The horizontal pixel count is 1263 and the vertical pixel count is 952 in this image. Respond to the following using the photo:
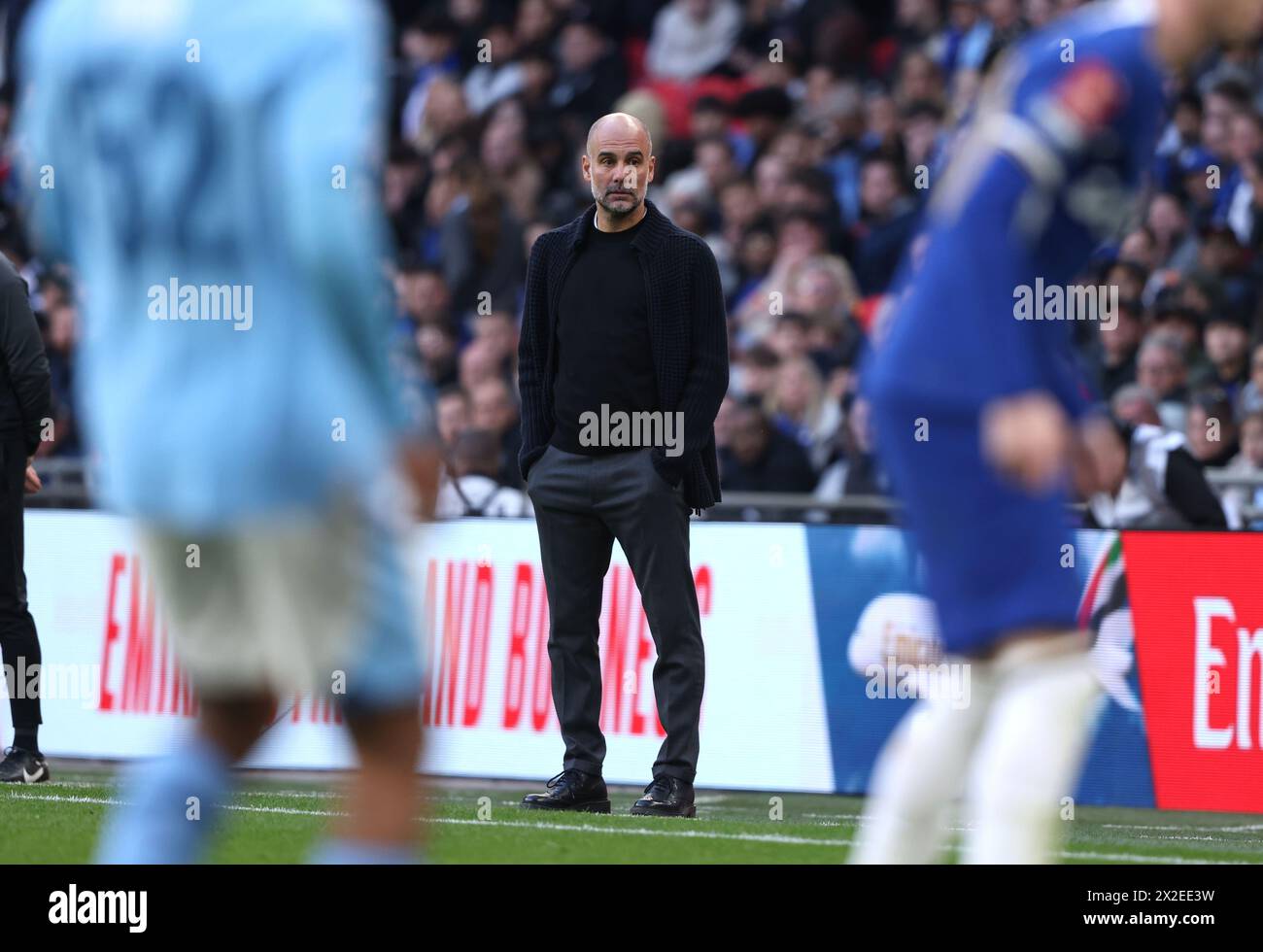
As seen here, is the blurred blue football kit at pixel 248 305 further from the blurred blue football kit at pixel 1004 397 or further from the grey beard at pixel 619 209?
the grey beard at pixel 619 209

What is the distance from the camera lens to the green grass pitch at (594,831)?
7.29 m

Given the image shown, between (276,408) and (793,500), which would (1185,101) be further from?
(276,408)

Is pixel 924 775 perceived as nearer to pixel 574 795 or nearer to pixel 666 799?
pixel 666 799

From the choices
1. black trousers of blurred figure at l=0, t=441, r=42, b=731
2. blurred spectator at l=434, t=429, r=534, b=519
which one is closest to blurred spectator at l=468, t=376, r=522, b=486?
blurred spectator at l=434, t=429, r=534, b=519

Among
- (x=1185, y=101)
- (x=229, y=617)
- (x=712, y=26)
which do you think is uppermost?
(x=712, y=26)

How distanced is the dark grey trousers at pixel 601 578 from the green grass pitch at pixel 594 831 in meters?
0.42

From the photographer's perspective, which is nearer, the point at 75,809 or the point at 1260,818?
the point at 75,809

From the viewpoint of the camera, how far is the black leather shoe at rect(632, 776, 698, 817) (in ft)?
29.0

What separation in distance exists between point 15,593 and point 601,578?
265cm

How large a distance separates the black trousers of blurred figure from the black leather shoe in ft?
9.17

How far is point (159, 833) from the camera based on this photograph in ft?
14.0

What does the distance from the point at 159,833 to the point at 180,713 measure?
771 cm

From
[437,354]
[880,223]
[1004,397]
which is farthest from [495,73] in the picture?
[1004,397]
